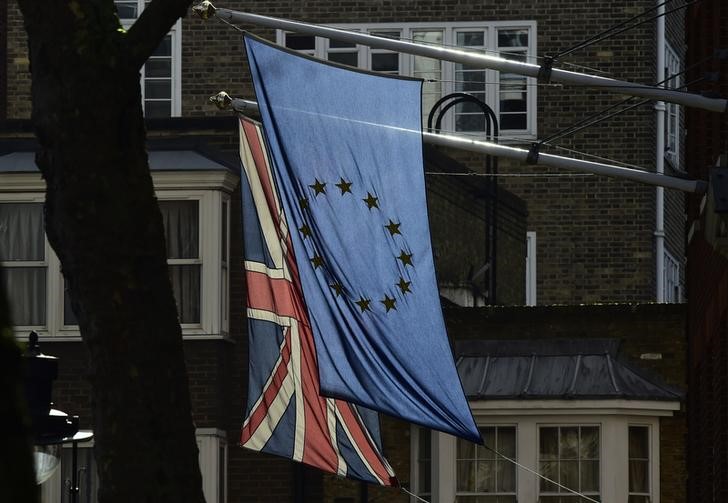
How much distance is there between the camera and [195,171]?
28.0m

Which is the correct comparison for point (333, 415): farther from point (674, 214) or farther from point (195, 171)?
point (674, 214)

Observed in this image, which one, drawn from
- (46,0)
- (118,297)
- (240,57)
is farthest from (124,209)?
(240,57)

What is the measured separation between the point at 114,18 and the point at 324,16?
Answer: 2724 cm

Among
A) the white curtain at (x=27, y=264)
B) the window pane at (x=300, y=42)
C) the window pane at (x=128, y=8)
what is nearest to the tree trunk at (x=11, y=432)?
the white curtain at (x=27, y=264)

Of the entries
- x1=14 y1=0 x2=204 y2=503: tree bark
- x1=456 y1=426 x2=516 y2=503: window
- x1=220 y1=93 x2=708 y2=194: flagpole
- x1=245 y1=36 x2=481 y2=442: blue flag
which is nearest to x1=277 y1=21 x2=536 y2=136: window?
x1=456 y1=426 x2=516 y2=503: window

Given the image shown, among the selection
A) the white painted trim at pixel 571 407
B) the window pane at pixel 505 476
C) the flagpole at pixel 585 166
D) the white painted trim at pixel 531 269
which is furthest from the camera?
the white painted trim at pixel 531 269

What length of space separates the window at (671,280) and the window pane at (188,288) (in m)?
12.5

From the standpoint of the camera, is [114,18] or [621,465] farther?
[621,465]

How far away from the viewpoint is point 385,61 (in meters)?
39.2

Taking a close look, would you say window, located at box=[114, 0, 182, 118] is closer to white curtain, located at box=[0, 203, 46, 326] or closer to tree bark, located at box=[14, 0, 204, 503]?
white curtain, located at box=[0, 203, 46, 326]

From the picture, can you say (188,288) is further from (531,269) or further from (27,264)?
(531,269)

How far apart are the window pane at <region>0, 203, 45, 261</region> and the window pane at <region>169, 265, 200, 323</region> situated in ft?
6.13

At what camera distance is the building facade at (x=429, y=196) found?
2795 centimetres

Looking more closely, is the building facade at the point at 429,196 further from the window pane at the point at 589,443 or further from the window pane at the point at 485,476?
the window pane at the point at 589,443
